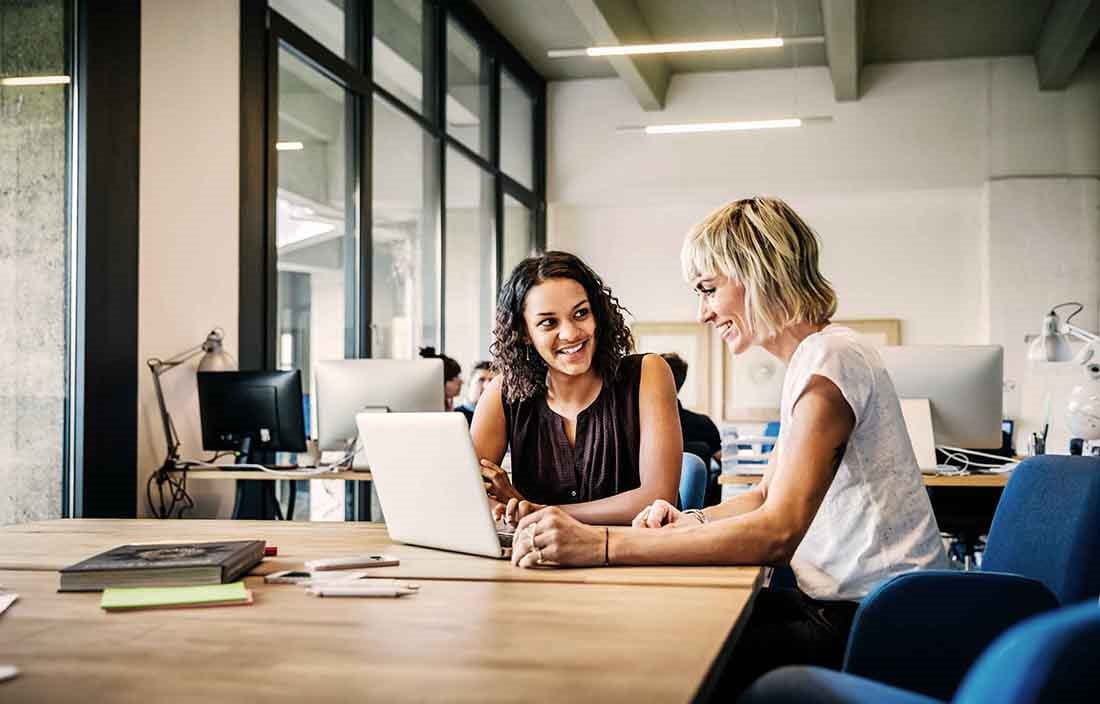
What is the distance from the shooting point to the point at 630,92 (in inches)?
380

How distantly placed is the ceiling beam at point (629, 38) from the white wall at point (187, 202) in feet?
9.03

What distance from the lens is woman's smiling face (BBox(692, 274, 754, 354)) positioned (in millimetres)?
1992

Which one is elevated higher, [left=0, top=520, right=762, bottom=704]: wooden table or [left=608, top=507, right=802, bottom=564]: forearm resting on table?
[left=608, top=507, right=802, bottom=564]: forearm resting on table

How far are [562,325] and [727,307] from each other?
664 mm

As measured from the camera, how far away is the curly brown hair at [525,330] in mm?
2627

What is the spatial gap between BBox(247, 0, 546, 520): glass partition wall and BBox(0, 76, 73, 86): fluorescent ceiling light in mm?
1092

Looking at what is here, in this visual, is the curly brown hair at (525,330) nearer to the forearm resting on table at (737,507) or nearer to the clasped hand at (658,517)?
the forearm resting on table at (737,507)

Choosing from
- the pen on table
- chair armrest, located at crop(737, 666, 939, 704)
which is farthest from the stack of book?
chair armrest, located at crop(737, 666, 939, 704)

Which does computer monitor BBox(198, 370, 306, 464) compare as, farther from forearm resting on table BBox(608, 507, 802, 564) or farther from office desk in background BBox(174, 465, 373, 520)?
forearm resting on table BBox(608, 507, 802, 564)

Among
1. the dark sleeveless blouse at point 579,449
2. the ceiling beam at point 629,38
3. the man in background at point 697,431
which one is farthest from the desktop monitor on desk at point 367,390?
the ceiling beam at point 629,38

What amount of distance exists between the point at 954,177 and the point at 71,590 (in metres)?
8.64

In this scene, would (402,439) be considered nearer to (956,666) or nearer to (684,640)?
(684,640)

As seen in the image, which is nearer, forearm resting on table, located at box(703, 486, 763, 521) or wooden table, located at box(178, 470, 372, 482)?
forearm resting on table, located at box(703, 486, 763, 521)

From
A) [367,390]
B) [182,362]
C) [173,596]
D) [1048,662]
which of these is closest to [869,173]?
[367,390]
